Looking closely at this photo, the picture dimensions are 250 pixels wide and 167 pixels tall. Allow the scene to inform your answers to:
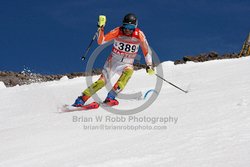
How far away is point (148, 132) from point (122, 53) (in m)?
3.92

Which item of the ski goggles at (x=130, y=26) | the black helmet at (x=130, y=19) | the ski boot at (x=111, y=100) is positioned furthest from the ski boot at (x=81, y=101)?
the black helmet at (x=130, y=19)

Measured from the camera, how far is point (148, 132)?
5598 mm

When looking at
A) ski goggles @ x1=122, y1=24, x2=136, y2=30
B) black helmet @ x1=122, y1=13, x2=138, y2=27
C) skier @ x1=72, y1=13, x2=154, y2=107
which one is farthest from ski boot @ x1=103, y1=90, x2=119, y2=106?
black helmet @ x1=122, y1=13, x2=138, y2=27

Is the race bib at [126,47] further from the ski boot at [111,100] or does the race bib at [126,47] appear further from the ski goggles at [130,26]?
the ski boot at [111,100]

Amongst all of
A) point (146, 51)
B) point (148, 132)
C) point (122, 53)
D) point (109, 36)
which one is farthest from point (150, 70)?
point (148, 132)

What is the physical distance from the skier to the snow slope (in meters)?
0.48

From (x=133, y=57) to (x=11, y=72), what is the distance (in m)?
16.6

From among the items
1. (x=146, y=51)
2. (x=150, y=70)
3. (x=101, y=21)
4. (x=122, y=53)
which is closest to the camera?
(x=101, y=21)

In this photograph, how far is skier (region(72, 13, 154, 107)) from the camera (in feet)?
29.6

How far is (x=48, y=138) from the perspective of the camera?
620 cm

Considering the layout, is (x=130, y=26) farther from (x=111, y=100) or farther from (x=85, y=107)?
(x=85, y=107)

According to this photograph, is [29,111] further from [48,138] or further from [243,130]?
[243,130]

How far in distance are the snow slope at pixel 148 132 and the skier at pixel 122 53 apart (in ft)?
1.57

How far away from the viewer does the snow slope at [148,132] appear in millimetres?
4180
